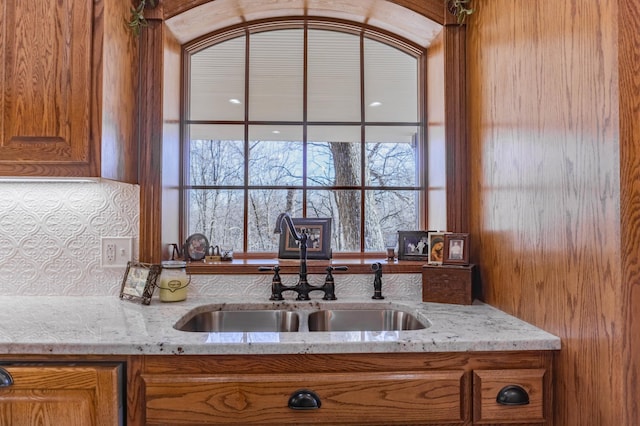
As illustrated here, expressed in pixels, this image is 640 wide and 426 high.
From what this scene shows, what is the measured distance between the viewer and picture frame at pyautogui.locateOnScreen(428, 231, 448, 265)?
1.66 meters

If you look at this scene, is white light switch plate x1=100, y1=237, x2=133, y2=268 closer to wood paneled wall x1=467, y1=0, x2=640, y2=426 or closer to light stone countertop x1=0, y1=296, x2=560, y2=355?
light stone countertop x1=0, y1=296, x2=560, y2=355

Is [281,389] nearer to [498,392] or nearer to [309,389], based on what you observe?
[309,389]

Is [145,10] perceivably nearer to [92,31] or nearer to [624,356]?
[92,31]

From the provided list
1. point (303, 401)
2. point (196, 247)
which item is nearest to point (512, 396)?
point (303, 401)

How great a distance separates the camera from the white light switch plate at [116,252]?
1.71m

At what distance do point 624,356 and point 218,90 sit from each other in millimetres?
1873

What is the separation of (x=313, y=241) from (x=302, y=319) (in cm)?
38

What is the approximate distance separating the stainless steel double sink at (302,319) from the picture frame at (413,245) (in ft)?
1.03

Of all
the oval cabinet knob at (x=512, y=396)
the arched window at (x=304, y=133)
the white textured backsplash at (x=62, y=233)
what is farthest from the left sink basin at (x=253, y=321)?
the oval cabinet knob at (x=512, y=396)

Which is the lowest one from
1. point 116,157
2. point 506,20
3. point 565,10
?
point 116,157

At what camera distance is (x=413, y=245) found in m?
1.86

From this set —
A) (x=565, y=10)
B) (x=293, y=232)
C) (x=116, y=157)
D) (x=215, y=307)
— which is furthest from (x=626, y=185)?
(x=116, y=157)

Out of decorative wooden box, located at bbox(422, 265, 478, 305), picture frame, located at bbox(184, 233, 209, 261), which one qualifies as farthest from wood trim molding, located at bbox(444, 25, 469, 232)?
picture frame, located at bbox(184, 233, 209, 261)

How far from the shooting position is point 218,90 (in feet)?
6.57
